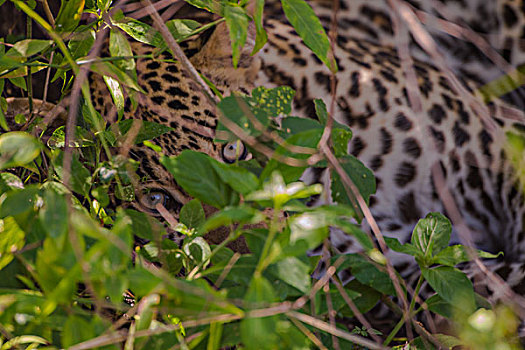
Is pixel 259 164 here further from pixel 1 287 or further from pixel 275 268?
pixel 1 287

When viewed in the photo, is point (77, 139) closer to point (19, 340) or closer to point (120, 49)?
point (120, 49)

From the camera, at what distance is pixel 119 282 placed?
485mm

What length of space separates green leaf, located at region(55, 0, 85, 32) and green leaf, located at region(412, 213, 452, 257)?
1.71 ft

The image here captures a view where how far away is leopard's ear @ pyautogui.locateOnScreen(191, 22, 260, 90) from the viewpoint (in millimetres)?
1358

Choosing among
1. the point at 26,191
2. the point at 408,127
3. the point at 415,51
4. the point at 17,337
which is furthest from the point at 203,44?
the point at 17,337

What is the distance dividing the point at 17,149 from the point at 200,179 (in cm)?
18

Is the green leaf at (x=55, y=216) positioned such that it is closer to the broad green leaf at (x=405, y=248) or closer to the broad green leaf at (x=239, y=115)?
the broad green leaf at (x=239, y=115)

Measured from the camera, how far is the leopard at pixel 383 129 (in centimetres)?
137

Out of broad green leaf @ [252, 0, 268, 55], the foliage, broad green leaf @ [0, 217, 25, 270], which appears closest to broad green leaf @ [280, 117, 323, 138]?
A: the foliage

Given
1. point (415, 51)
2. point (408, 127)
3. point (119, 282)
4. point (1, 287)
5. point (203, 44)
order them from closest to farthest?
point (119, 282) → point (1, 287) → point (203, 44) → point (408, 127) → point (415, 51)

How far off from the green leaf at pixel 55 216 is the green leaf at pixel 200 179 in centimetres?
12

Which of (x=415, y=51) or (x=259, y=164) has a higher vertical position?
(x=259, y=164)

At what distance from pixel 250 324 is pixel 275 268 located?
78mm

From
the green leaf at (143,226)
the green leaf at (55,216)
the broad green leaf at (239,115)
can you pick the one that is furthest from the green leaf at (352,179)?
the green leaf at (55,216)
